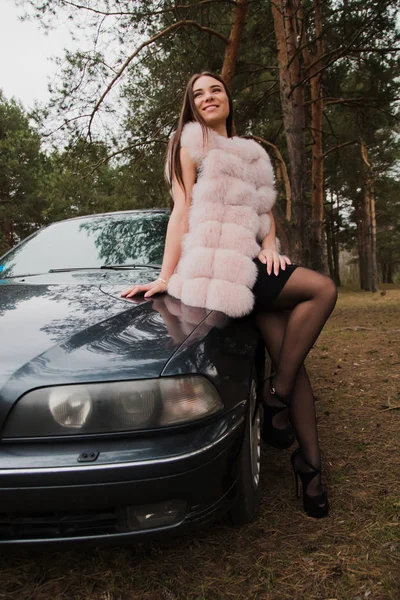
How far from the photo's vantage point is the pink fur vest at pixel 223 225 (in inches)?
77.7

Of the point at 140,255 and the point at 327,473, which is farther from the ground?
the point at 140,255

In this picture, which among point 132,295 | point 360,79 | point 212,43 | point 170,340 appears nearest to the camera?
point 170,340

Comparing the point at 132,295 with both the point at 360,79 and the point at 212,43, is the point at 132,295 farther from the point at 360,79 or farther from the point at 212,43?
the point at 360,79

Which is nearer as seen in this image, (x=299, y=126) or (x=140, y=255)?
(x=140, y=255)

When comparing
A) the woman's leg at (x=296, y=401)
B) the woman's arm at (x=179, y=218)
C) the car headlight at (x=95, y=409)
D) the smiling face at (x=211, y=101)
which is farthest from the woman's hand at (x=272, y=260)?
the car headlight at (x=95, y=409)

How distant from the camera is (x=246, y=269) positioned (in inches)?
79.2

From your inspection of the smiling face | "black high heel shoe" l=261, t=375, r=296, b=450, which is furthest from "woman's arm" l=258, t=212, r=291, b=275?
the smiling face

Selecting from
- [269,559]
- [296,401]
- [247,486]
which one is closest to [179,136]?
[296,401]

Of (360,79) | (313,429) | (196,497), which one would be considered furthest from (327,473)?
(360,79)

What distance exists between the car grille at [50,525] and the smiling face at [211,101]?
1.79 m

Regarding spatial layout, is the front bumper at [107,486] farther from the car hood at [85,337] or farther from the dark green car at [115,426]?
the car hood at [85,337]

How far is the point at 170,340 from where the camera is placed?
1.57m

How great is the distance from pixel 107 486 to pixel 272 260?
118cm

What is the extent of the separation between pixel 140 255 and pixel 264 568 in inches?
69.9
